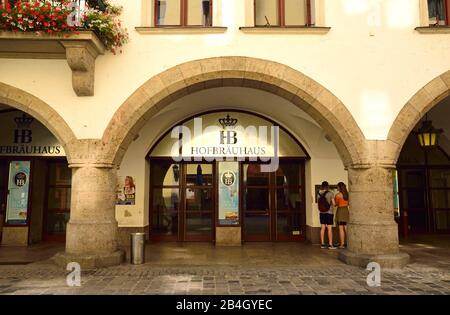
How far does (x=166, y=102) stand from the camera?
752 centimetres

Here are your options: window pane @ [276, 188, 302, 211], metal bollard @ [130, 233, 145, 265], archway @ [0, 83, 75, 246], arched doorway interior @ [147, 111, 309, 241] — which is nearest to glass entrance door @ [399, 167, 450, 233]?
window pane @ [276, 188, 302, 211]

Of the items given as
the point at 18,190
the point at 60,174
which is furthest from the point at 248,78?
the point at 18,190

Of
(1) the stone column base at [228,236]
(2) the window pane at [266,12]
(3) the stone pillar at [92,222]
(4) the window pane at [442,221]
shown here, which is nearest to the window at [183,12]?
A: (2) the window pane at [266,12]

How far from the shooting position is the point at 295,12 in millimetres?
7797

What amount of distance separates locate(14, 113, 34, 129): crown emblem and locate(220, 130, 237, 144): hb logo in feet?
17.7

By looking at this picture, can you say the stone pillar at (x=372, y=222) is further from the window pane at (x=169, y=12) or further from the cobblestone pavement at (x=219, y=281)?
the window pane at (x=169, y=12)

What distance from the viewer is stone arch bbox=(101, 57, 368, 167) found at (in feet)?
23.6

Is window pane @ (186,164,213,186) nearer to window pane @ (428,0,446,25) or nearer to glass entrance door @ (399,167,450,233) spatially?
glass entrance door @ (399,167,450,233)

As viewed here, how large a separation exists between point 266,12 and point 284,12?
39cm

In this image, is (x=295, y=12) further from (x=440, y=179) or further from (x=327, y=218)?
(x=440, y=179)

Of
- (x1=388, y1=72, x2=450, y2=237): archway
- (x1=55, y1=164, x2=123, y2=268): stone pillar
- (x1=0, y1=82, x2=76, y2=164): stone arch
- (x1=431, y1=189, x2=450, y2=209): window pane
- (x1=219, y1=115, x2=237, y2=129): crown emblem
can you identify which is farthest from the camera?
(x1=431, y1=189, x2=450, y2=209): window pane

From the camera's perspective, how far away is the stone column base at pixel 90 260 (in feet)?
22.0
